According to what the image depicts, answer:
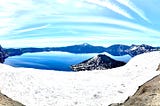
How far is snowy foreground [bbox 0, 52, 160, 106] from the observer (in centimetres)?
3762

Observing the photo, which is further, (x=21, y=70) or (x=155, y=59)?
(x=155, y=59)

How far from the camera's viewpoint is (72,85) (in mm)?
43125

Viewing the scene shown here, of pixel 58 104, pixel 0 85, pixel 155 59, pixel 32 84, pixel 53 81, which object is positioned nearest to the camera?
pixel 58 104

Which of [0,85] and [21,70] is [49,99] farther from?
[21,70]

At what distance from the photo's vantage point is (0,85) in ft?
→ 129

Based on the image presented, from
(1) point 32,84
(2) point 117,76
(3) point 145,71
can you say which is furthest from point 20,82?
(3) point 145,71

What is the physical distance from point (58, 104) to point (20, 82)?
23.6 ft

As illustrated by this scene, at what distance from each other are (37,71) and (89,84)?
27.6 feet

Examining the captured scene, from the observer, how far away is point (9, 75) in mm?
42688

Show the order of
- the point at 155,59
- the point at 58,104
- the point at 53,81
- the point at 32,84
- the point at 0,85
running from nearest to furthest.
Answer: the point at 58,104 < the point at 0,85 < the point at 32,84 < the point at 53,81 < the point at 155,59

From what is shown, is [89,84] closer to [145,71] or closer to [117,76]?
[117,76]

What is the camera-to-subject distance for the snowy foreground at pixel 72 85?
37.6 meters

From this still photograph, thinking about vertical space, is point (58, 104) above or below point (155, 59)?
below

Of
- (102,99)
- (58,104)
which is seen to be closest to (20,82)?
(58,104)
